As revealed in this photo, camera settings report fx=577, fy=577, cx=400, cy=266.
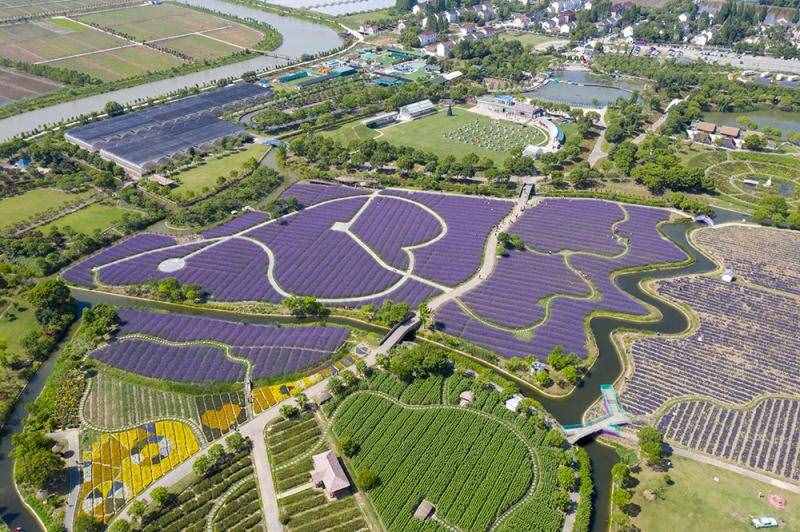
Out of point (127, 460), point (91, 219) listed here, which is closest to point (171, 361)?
point (127, 460)

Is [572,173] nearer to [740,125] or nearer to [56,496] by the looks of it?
[740,125]

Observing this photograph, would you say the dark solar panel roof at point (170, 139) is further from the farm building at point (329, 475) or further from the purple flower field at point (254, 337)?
the farm building at point (329, 475)

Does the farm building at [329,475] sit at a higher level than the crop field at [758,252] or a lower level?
lower

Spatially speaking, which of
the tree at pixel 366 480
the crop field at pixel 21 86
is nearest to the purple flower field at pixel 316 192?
the tree at pixel 366 480

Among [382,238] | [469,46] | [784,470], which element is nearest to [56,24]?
[469,46]

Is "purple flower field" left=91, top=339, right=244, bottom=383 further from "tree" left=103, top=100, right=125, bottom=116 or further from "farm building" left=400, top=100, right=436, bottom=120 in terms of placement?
"tree" left=103, top=100, right=125, bottom=116

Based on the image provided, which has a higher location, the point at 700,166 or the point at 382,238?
the point at 700,166

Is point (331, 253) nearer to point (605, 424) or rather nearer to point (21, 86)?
point (605, 424)
